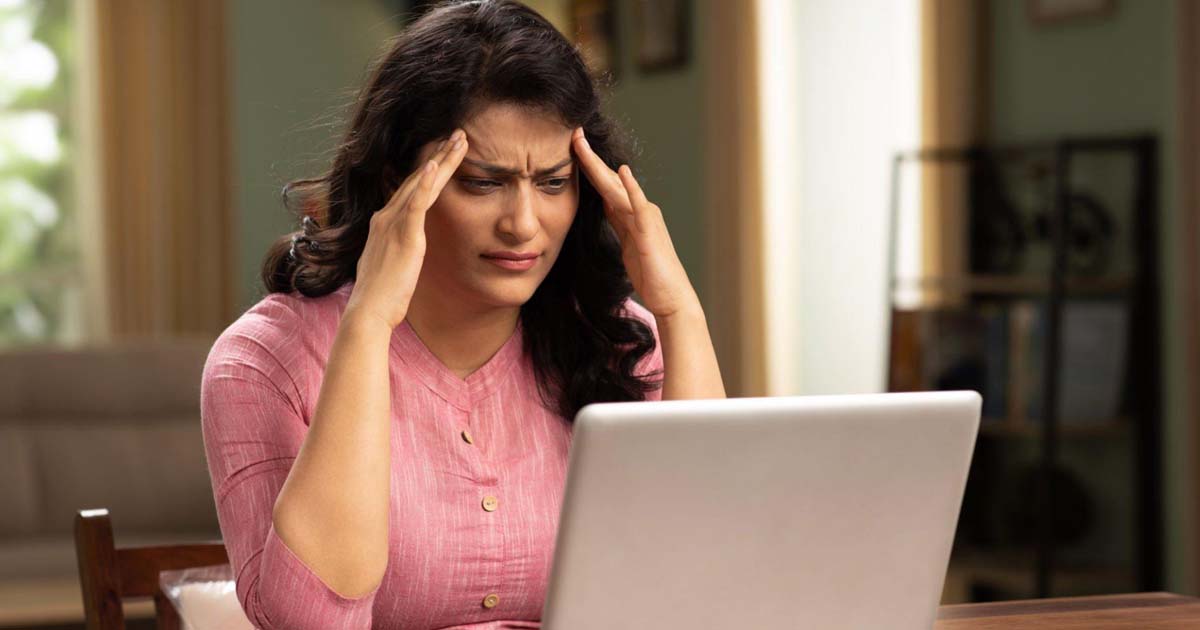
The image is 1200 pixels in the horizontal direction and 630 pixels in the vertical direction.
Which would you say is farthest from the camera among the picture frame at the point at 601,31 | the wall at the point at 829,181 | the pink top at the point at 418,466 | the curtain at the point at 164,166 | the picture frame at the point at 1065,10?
the curtain at the point at 164,166

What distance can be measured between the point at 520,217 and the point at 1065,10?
2670mm

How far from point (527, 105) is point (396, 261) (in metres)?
0.21

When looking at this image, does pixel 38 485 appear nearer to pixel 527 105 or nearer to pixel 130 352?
pixel 130 352

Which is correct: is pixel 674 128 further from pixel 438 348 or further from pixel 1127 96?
pixel 438 348

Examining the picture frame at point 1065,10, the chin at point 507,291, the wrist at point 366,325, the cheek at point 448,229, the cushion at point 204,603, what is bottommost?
the cushion at point 204,603

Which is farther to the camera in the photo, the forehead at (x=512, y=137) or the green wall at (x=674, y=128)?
the green wall at (x=674, y=128)

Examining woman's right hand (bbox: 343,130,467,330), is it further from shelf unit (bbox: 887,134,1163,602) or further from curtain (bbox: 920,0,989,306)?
curtain (bbox: 920,0,989,306)

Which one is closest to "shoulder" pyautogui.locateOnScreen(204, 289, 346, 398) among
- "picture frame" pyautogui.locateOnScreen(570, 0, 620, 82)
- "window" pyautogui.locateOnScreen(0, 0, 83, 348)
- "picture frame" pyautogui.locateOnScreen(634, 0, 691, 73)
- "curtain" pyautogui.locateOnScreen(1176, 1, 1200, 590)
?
"curtain" pyautogui.locateOnScreen(1176, 1, 1200, 590)

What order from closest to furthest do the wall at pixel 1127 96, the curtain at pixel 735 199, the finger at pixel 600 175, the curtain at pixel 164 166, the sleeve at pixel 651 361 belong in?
the finger at pixel 600 175, the sleeve at pixel 651 361, the wall at pixel 1127 96, the curtain at pixel 735 199, the curtain at pixel 164 166

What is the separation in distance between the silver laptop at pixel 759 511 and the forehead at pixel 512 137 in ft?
1.71

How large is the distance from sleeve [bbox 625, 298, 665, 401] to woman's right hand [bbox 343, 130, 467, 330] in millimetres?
352

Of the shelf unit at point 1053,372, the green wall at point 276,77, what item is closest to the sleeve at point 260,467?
the shelf unit at point 1053,372

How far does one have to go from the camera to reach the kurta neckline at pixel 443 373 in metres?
1.61

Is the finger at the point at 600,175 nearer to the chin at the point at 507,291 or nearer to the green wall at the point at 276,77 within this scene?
the chin at the point at 507,291
